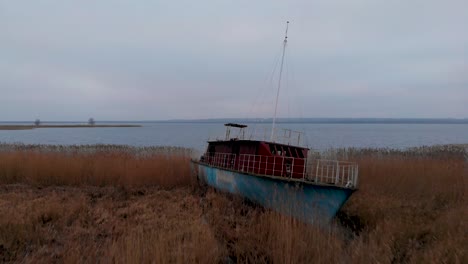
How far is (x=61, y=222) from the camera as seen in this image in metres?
7.69

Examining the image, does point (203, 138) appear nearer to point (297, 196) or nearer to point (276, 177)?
point (276, 177)

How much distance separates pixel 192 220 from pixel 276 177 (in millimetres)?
2357

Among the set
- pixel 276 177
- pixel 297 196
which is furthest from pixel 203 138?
pixel 297 196

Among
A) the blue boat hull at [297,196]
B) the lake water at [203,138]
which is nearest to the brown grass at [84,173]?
the lake water at [203,138]

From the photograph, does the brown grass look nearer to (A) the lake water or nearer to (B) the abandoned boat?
(B) the abandoned boat

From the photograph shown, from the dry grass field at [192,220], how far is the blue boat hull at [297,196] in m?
0.36

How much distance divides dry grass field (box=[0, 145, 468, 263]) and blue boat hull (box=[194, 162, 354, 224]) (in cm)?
36

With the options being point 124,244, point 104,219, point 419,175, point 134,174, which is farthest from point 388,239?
point 134,174

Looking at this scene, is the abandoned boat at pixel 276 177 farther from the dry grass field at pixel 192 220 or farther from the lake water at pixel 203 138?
the lake water at pixel 203 138

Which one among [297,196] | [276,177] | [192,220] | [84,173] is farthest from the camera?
[84,173]

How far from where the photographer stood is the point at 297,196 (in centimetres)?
805

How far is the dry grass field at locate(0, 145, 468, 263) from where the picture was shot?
5117 millimetres

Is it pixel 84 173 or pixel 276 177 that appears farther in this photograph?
pixel 84 173

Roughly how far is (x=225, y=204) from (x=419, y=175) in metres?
7.40
